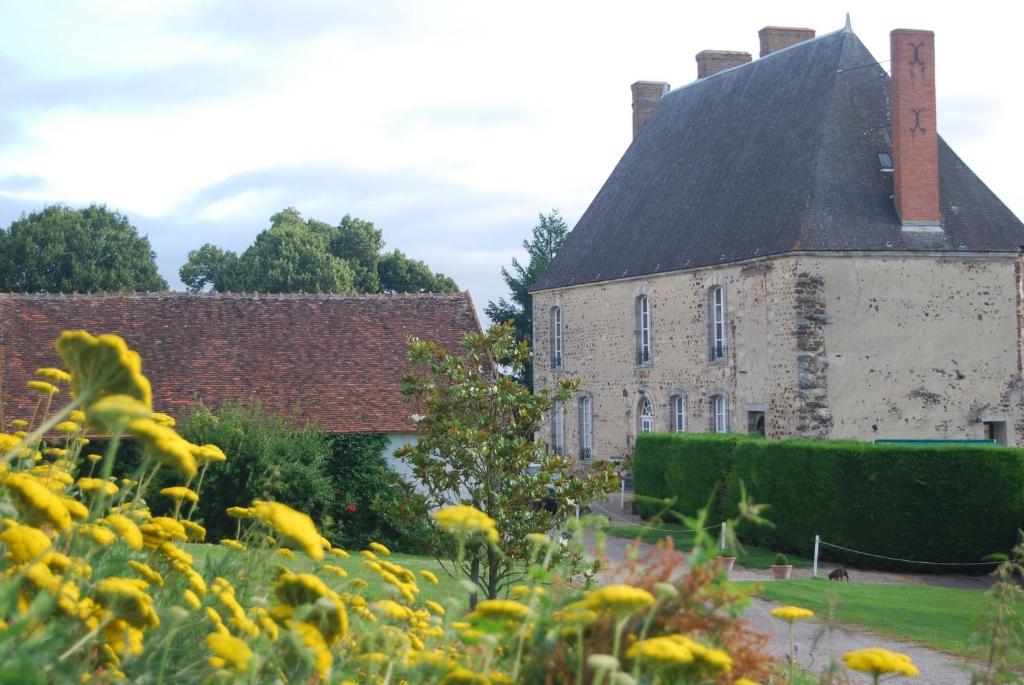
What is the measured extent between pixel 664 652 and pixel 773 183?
25.9 m

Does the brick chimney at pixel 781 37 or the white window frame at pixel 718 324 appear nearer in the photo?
the white window frame at pixel 718 324

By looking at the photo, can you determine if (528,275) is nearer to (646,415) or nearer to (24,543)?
(646,415)

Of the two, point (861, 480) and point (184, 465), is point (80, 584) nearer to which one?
point (184, 465)

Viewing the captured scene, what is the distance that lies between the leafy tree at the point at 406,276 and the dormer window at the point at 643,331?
25.7 meters

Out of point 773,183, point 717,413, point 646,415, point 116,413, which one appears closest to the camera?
point 116,413

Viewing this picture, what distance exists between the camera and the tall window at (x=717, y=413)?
2878 cm

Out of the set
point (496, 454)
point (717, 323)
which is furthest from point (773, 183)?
point (496, 454)

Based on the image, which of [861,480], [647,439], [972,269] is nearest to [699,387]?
[647,439]

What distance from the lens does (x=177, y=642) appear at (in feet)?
14.0

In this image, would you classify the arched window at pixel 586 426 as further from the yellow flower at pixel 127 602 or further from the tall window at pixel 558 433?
the yellow flower at pixel 127 602

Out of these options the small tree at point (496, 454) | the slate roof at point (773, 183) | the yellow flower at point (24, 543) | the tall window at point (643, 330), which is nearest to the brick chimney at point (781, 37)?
the slate roof at point (773, 183)

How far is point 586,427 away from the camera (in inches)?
1395

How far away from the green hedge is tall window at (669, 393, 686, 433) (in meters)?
8.08

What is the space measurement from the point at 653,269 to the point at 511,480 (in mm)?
19847
